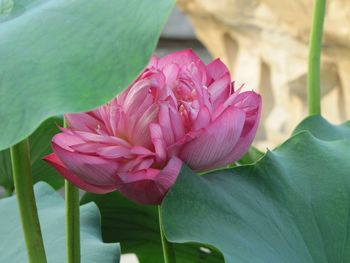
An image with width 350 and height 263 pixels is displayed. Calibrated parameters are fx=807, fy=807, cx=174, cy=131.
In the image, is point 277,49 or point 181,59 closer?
point 181,59

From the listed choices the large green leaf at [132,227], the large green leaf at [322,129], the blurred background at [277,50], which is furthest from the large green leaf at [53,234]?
the blurred background at [277,50]

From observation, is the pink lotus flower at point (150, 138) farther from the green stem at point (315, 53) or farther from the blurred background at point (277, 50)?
the blurred background at point (277, 50)

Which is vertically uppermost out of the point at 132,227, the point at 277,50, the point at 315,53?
the point at 315,53

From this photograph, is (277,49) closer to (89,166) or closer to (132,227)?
(132,227)

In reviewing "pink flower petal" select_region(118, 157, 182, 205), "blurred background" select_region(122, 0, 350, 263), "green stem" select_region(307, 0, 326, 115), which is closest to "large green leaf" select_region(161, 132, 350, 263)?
"pink flower petal" select_region(118, 157, 182, 205)

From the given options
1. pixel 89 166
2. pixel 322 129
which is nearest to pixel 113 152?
pixel 89 166

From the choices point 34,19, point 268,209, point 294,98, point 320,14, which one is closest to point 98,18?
point 34,19

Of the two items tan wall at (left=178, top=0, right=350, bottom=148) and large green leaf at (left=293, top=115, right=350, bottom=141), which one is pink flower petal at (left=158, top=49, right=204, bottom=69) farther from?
tan wall at (left=178, top=0, right=350, bottom=148)
